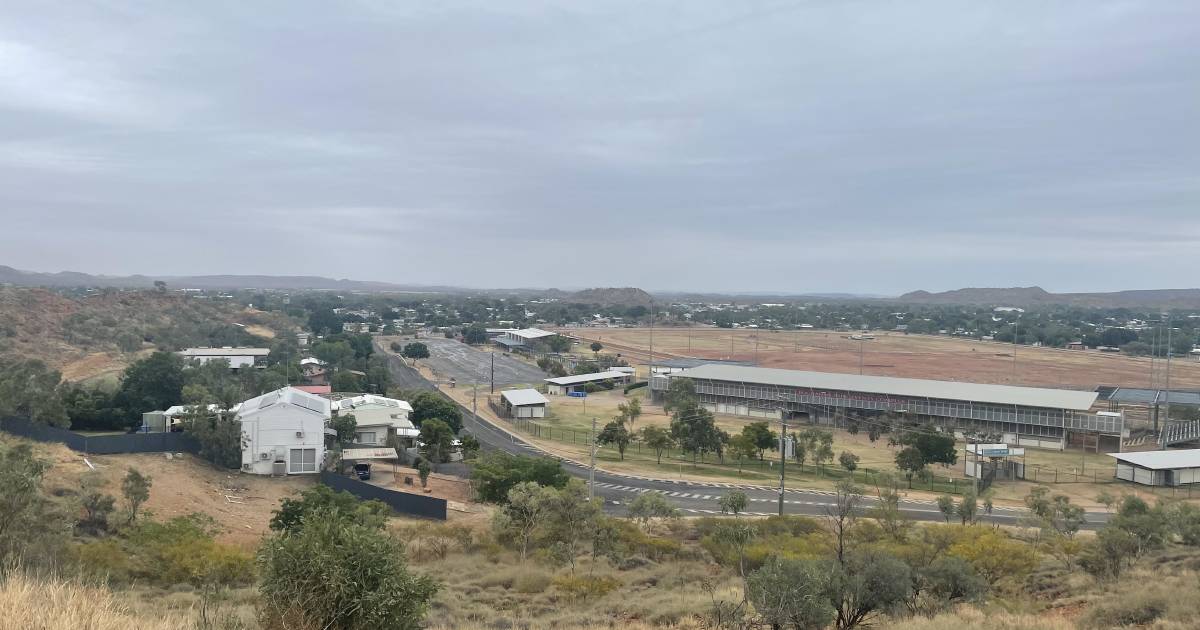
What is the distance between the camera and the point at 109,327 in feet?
276

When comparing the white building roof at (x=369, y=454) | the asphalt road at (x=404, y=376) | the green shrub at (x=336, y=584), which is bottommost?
the asphalt road at (x=404, y=376)

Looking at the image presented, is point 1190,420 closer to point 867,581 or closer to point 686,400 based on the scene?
point 686,400

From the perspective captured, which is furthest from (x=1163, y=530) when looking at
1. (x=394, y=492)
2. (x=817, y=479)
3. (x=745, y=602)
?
(x=394, y=492)

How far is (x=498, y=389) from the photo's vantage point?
6569 cm

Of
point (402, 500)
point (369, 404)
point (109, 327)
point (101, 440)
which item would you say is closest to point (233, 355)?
point (109, 327)

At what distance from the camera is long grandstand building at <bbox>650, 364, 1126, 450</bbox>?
149 ft

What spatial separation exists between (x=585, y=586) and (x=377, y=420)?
27644mm

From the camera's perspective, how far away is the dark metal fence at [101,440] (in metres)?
31.0

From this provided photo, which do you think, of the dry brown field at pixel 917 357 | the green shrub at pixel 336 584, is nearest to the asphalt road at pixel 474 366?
the dry brown field at pixel 917 357

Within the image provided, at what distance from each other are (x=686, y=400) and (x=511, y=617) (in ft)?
131

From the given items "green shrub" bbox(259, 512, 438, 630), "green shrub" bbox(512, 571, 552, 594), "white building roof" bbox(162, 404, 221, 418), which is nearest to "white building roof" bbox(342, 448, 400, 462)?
"white building roof" bbox(162, 404, 221, 418)

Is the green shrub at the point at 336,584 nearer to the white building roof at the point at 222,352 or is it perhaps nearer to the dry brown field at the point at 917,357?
the white building roof at the point at 222,352

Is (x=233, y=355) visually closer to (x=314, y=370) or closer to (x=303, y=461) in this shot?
(x=314, y=370)

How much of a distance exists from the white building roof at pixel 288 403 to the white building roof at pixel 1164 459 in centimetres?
3728
